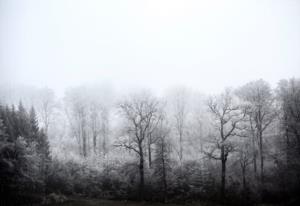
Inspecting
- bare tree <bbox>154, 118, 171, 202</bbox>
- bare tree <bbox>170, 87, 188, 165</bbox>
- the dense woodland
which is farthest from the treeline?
bare tree <bbox>170, 87, 188, 165</bbox>

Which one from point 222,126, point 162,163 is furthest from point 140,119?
point 222,126

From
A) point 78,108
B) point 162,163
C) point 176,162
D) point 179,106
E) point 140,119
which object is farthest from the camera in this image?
point 179,106

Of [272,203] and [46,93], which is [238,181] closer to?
[272,203]

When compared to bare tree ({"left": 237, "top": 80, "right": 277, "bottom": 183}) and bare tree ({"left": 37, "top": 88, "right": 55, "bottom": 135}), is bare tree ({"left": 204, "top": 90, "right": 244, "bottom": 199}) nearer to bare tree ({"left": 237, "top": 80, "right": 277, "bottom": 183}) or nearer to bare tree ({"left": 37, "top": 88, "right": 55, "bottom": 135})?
bare tree ({"left": 237, "top": 80, "right": 277, "bottom": 183})

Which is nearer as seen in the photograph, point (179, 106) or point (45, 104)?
point (45, 104)

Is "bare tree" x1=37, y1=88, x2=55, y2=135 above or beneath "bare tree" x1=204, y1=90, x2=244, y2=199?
above

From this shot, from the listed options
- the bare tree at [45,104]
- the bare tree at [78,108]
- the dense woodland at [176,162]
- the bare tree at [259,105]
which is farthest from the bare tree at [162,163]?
the bare tree at [45,104]

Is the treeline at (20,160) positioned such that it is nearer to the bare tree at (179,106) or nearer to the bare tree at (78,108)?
the bare tree at (78,108)

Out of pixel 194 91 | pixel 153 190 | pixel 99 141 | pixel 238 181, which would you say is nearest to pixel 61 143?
pixel 99 141

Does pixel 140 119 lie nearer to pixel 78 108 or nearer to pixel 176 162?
pixel 176 162

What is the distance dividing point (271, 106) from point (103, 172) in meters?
29.3

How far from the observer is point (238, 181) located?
31.0m

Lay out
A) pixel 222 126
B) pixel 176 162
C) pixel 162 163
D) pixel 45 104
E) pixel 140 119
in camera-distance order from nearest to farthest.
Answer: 1. pixel 222 126
2. pixel 162 163
3. pixel 140 119
4. pixel 176 162
5. pixel 45 104

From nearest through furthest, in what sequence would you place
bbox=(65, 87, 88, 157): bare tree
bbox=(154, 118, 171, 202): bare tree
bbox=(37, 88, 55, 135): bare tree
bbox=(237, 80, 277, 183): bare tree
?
bbox=(154, 118, 171, 202): bare tree
bbox=(237, 80, 277, 183): bare tree
bbox=(65, 87, 88, 157): bare tree
bbox=(37, 88, 55, 135): bare tree
